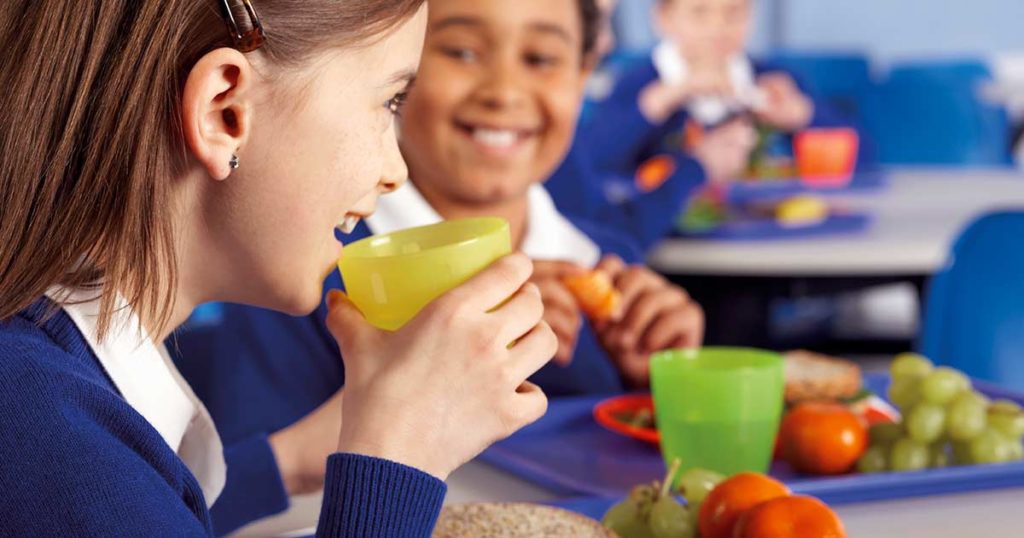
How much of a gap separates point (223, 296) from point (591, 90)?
207 inches

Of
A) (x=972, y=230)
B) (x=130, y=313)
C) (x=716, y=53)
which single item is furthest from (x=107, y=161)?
(x=716, y=53)

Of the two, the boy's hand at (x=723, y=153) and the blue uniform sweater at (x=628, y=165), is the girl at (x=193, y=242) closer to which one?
the blue uniform sweater at (x=628, y=165)

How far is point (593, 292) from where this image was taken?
1343mm

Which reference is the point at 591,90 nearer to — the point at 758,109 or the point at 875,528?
the point at 758,109

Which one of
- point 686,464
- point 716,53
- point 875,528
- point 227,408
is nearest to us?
point 875,528

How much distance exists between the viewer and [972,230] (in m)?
1.65

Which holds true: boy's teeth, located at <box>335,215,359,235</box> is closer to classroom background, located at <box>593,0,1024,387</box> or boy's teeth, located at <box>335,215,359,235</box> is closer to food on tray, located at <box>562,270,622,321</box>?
food on tray, located at <box>562,270,622,321</box>

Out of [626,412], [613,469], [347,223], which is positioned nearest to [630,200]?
[626,412]

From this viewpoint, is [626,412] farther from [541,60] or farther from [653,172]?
[653,172]

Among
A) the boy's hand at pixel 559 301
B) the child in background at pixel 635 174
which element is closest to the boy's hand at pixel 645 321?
the boy's hand at pixel 559 301

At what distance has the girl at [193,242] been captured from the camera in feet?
2.27

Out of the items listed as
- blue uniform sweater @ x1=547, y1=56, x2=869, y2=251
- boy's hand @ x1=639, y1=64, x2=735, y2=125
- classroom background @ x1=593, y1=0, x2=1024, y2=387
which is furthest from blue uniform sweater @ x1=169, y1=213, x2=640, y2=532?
boy's hand @ x1=639, y1=64, x2=735, y2=125

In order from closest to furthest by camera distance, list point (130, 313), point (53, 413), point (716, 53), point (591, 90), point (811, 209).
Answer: point (53, 413), point (130, 313), point (811, 209), point (716, 53), point (591, 90)

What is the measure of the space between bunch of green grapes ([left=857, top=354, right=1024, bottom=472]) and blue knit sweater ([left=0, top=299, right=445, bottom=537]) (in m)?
0.47
